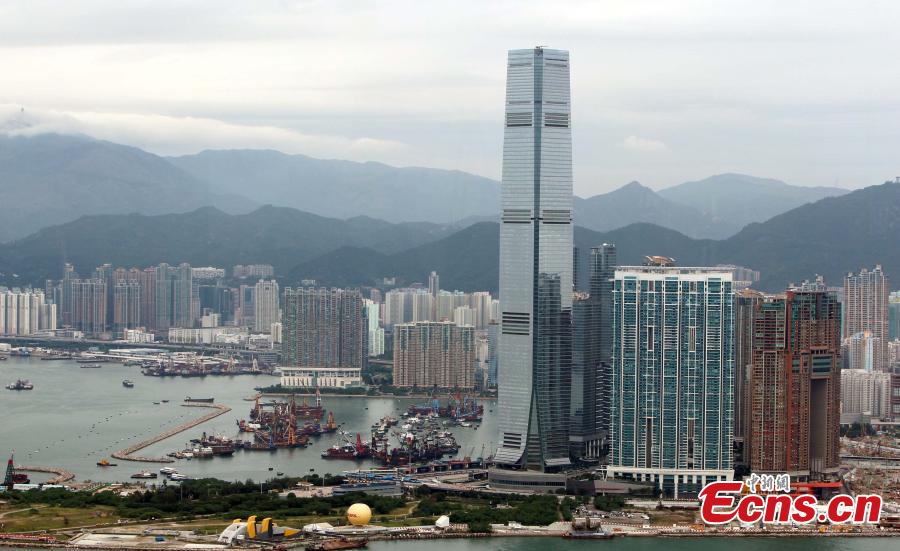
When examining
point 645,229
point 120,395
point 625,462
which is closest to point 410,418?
point 120,395

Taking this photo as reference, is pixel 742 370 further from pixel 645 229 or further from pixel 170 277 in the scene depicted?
pixel 170 277

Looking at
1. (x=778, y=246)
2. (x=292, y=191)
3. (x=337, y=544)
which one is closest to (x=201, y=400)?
(x=337, y=544)

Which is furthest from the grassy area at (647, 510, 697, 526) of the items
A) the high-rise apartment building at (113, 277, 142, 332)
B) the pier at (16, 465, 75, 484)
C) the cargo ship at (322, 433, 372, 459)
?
the high-rise apartment building at (113, 277, 142, 332)

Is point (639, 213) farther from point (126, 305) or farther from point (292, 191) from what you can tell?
point (292, 191)

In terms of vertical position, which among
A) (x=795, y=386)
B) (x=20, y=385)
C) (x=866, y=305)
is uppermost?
(x=866, y=305)

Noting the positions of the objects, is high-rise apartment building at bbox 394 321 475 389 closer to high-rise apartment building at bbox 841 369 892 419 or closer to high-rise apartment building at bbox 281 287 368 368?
high-rise apartment building at bbox 281 287 368 368

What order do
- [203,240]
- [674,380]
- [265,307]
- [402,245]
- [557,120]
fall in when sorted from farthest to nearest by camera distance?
[203,240], [402,245], [265,307], [557,120], [674,380]

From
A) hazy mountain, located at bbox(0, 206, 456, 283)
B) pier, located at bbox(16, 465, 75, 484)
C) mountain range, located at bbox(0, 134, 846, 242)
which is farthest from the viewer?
hazy mountain, located at bbox(0, 206, 456, 283)
